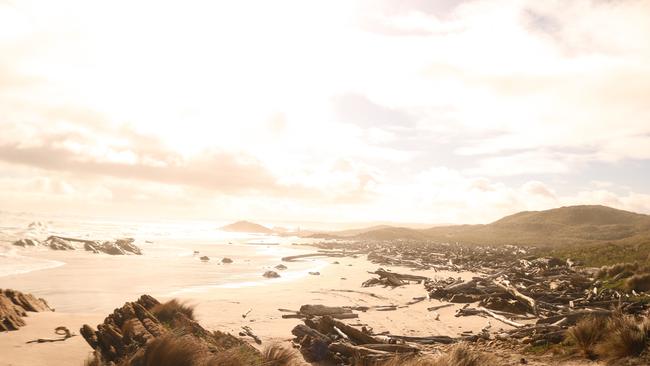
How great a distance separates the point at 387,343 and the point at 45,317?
34.4ft

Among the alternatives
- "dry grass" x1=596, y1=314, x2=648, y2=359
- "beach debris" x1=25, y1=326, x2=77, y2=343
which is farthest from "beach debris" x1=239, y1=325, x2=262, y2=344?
"dry grass" x1=596, y1=314, x2=648, y2=359

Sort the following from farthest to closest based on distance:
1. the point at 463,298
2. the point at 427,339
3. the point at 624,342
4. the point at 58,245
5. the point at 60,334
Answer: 1. the point at 58,245
2. the point at 463,298
3. the point at 427,339
4. the point at 60,334
5. the point at 624,342

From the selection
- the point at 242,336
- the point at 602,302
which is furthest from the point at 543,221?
the point at 242,336

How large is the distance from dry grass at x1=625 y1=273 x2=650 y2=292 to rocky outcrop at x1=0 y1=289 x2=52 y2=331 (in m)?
22.5

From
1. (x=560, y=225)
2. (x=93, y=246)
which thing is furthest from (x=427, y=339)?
(x=560, y=225)

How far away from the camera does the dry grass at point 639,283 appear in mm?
16438

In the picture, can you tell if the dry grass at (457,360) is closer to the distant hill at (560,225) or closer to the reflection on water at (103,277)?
the reflection on water at (103,277)

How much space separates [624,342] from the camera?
8430 millimetres

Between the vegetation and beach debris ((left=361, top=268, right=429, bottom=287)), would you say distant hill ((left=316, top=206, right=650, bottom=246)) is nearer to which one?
beach debris ((left=361, top=268, right=429, bottom=287))

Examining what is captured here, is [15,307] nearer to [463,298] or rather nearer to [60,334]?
[60,334]

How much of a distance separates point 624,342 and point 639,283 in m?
11.0

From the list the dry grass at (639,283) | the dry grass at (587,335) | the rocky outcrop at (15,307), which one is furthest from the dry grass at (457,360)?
the dry grass at (639,283)

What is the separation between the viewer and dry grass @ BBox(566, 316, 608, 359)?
8.92 metres

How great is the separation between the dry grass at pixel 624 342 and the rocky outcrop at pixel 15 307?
583 inches
